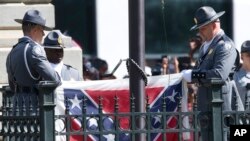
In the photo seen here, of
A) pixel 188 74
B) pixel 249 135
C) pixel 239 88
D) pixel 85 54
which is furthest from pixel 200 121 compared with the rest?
pixel 85 54

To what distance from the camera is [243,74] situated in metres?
14.1

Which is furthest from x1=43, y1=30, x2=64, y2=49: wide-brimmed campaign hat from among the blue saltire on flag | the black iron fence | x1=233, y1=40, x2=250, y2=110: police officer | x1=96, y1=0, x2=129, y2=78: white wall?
x1=96, y1=0, x2=129, y2=78: white wall

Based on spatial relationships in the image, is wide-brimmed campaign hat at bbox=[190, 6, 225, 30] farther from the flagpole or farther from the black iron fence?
the black iron fence

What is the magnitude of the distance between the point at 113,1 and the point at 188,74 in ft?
36.6

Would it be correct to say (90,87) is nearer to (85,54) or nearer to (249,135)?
(249,135)

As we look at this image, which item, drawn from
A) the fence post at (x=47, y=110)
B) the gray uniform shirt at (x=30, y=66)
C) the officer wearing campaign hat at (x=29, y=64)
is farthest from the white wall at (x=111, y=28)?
the fence post at (x=47, y=110)

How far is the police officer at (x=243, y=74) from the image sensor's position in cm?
1371

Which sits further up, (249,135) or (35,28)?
(35,28)

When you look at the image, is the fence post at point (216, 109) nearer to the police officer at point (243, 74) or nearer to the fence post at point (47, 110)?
the fence post at point (47, 110)

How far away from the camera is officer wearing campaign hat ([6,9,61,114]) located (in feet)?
41.9

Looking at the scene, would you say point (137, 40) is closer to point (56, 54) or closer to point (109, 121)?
point (109, 121)

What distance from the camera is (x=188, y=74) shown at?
12852mm

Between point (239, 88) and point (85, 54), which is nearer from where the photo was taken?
point (239, 88)

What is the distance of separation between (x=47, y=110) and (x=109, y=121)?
1.03 meters
